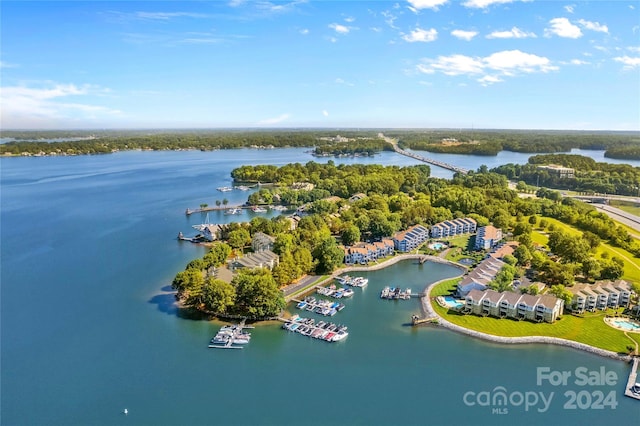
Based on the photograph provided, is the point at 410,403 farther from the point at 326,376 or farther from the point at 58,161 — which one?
the point at 58,161

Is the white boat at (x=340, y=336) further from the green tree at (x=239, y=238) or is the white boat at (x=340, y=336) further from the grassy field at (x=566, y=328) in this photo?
the green tree at (x=239, y=238)

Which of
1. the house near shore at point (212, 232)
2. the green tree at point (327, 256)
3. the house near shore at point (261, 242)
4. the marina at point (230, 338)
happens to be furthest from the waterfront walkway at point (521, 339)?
the house near shore at point (212, 232)

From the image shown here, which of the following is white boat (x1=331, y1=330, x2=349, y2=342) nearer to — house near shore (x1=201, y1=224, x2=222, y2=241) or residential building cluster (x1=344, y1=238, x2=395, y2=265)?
residential building cluster (x1=344, y1=238, x2=395, y2=265)

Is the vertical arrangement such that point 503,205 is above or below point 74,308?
above

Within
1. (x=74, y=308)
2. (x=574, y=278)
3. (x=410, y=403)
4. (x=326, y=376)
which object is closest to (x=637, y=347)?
(x=574, y=278)

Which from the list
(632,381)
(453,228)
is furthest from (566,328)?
(453,228)

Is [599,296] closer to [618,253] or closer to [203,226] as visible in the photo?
[618,253]

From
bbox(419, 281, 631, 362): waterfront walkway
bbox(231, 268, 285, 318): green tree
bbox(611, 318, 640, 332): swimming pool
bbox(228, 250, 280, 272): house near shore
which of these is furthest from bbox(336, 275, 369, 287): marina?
bbox(611, 318, 640, 332): swimming pool

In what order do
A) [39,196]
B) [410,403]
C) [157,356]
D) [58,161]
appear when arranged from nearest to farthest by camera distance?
[410,403] → [157,356] → [39,196] → [58,161]
